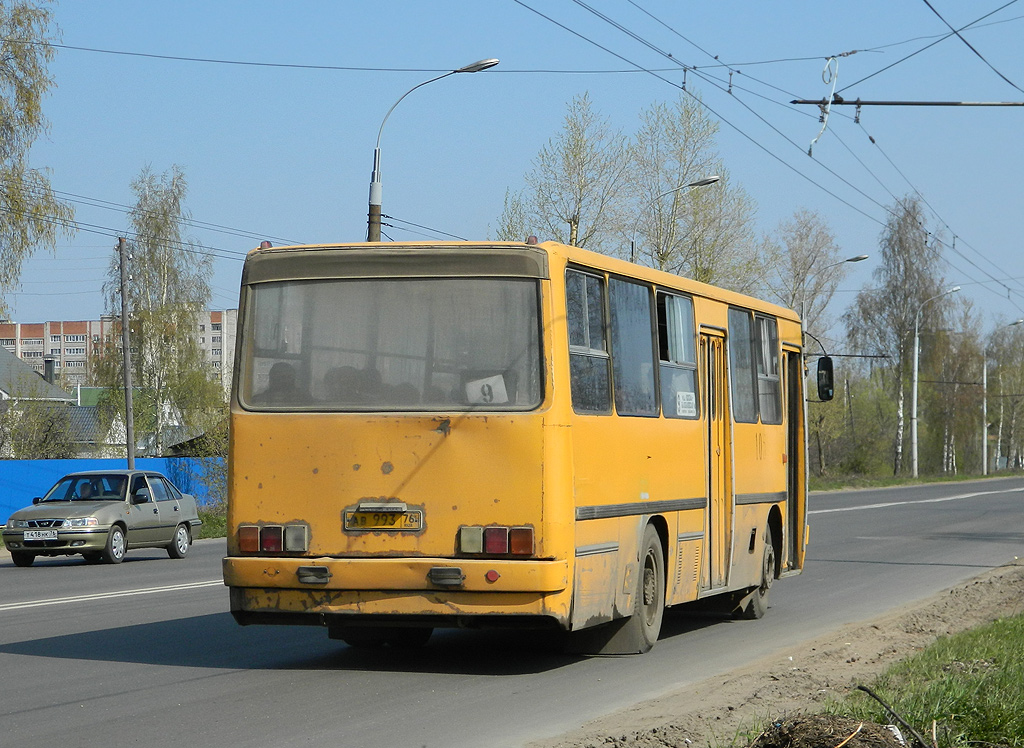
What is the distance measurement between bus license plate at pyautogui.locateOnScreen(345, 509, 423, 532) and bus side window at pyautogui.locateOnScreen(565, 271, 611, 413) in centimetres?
128

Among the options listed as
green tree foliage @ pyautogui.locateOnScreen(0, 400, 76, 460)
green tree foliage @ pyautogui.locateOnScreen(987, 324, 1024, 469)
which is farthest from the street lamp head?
green tree foliage @ pyautogui.locateOnScreen(987, 324, 1024, 469)

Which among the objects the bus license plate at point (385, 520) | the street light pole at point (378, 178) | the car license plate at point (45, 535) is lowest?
the car license plate at point (45, 535)

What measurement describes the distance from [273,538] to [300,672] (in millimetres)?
968

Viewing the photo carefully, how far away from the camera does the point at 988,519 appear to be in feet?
112


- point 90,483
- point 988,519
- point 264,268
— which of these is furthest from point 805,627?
point 988,519

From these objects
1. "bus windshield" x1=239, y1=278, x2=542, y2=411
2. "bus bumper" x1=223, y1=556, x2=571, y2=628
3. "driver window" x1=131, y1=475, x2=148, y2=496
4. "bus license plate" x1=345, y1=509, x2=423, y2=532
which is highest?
"bus windshield" x1=239, y1=278, x2=542, y2=411

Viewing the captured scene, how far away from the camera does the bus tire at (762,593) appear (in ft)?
44.9

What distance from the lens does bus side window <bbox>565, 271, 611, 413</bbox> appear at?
30.9ft

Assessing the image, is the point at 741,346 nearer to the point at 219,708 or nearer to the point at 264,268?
the point at 264,268

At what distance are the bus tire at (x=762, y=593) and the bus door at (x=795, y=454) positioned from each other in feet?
3.28

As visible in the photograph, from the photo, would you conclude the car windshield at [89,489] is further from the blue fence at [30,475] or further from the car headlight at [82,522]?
the blue fence at [30,475]

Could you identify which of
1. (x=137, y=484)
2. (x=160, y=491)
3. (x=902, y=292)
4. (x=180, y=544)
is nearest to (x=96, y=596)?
(x=137, y=484)

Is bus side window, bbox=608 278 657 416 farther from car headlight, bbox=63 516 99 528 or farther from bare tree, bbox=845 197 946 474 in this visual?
bare tree, bbox=845 197 946 474

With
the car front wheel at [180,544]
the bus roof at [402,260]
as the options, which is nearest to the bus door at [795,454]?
the bus roof at [402,260]
